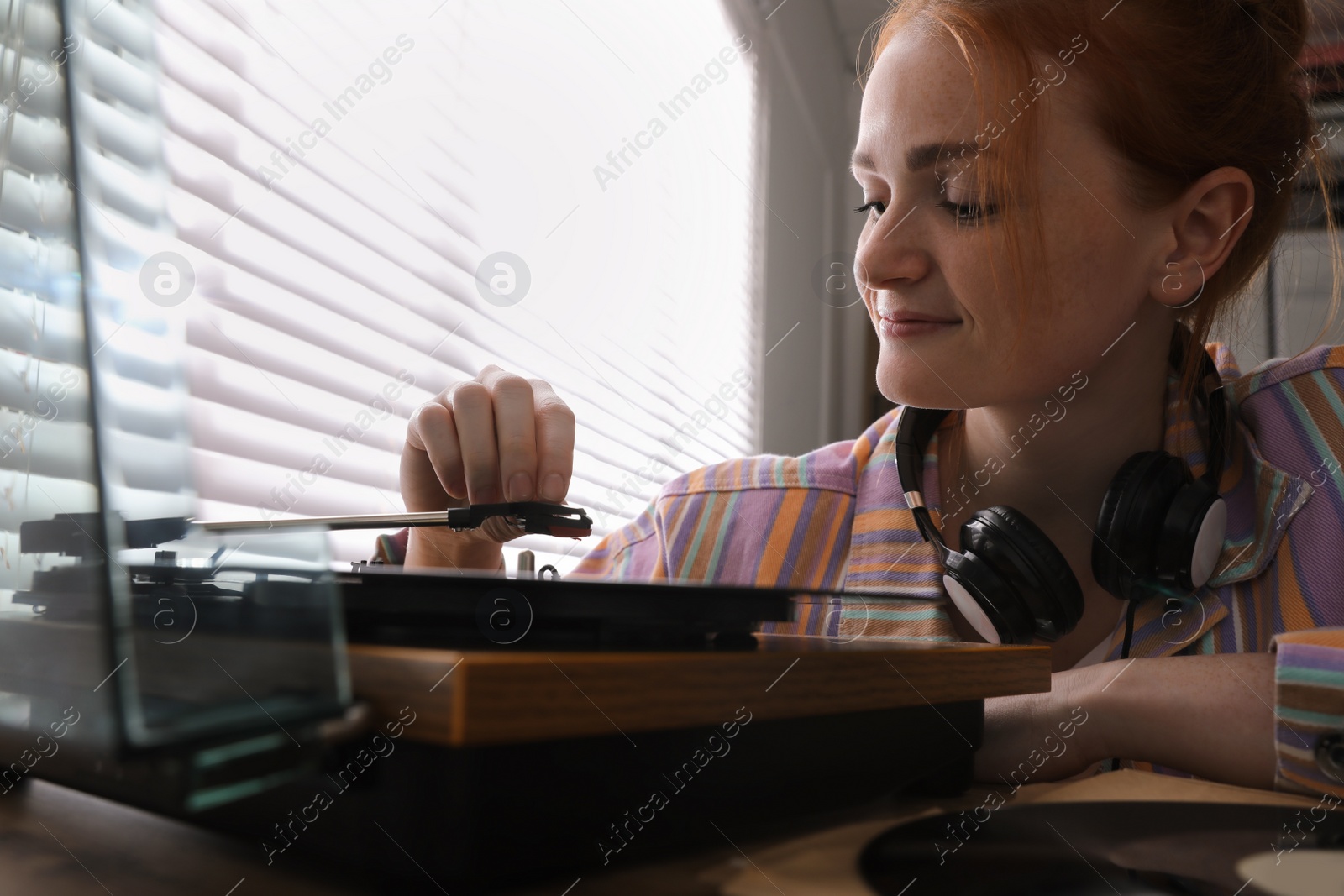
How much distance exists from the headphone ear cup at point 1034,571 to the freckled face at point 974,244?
245mm

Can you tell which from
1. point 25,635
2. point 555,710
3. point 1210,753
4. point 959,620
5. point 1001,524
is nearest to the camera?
point 555,710

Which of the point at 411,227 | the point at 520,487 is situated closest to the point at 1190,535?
the point at 520,487

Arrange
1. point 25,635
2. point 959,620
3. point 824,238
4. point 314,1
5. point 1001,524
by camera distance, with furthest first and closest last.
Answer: point 824,238 → point 314,1 → point 959,620 → point 1001,524 → point 25,635

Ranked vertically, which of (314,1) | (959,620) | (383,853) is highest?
(314,1)

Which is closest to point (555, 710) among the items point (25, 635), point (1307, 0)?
point (25, 635)

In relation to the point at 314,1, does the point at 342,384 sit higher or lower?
lower

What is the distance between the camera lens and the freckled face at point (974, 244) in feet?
2.64

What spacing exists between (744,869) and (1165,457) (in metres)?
0.57

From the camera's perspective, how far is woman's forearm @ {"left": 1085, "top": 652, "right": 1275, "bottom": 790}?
508 millimetres

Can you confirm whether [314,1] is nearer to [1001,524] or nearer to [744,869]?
[1001,524]

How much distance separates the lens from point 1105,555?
2.30 feet

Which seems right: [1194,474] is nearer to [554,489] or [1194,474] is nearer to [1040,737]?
[1040,737]

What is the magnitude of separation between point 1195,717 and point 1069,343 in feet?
1.37

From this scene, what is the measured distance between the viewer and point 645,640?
11.3 inches
